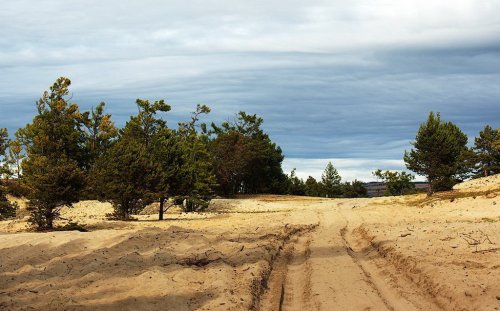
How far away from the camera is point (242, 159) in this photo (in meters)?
71.9

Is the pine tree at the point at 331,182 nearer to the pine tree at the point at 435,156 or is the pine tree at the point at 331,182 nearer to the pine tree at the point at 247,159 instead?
the pine tree at the point at 247,159

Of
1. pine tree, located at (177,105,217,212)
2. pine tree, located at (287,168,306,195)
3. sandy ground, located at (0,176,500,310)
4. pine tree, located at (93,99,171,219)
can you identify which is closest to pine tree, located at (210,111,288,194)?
pine tree, located at (287,168,306,195)

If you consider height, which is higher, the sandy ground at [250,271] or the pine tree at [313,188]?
the pine tree at [313,188]

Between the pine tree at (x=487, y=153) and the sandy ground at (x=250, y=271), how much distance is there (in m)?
62.4

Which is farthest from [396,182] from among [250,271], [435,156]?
[250,271]

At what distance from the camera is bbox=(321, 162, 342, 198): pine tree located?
4082 inches

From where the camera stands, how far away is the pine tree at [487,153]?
7363 cm

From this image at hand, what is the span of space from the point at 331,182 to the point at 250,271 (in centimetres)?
9570

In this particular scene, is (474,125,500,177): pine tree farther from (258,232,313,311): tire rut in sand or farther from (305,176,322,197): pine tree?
(258,232,313,311): tire rut in sand

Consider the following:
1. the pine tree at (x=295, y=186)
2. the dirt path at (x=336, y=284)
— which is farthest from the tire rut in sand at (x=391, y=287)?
the pine tree at (x=295, y=186)

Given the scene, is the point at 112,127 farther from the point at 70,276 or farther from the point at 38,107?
the point at 70,276

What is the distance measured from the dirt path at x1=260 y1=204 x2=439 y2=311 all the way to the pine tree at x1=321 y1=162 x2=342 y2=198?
87.8 m

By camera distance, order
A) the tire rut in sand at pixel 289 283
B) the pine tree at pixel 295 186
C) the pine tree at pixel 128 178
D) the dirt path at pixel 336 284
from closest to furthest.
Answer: the dirt path at pixel 336 284 → the tire rut in sand at pixel 289 283 → the pine tree at pixel 128 178 → the pine tree at pixel 295 186

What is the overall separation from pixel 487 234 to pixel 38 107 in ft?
152
